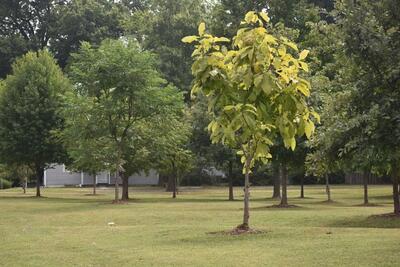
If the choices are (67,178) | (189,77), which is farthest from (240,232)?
(67,178)

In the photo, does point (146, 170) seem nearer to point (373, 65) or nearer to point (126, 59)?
point (126, 59)

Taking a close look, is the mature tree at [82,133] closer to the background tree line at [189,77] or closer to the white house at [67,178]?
the background tree line at [189,77]

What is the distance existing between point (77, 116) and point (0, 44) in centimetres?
3521

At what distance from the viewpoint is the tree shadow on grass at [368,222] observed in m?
19.0

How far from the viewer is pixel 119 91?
33438 millimetres

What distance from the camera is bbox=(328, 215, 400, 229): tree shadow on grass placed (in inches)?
747

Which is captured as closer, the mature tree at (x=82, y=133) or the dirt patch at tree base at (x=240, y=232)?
the dirt patch at tree base at (x=240, y=232)

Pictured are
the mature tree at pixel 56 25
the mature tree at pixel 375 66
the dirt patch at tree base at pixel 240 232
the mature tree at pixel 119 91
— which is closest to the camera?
the mature tree at pixel 375 66

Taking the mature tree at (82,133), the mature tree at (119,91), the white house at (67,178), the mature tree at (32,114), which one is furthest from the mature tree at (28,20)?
the mature tree at (119,91)

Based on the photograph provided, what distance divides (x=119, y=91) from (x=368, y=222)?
57.0 ft

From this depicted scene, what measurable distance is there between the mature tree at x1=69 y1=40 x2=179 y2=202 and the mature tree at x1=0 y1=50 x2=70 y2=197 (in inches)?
250

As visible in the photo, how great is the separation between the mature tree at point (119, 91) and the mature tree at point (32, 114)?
6.35 metres

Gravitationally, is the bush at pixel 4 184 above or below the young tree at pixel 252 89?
below

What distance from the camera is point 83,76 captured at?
34.1m
